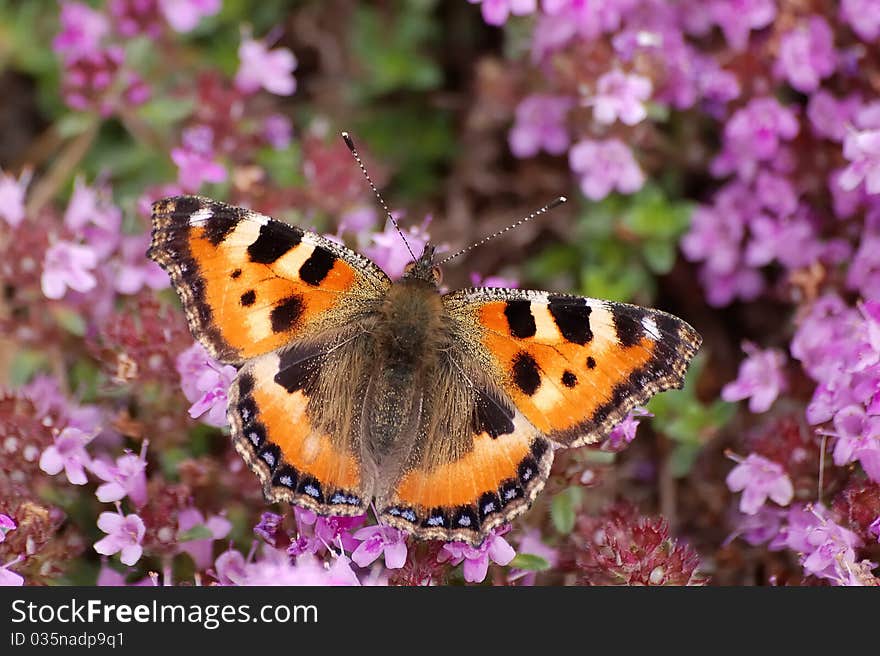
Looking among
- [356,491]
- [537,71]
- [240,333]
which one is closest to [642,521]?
[356,491]

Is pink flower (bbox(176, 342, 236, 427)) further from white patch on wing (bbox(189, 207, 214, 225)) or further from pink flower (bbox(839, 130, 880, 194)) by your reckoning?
pink flower (bbox(839, 130, 880, 194))

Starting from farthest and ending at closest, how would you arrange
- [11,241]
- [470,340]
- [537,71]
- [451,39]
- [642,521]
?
[451,39] < [537,71] < [11,241] < [642,521] < [470,340]

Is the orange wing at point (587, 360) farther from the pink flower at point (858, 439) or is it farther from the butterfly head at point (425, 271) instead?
the pink flower at point (858, 439)

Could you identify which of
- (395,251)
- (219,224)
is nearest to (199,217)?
(219,224)

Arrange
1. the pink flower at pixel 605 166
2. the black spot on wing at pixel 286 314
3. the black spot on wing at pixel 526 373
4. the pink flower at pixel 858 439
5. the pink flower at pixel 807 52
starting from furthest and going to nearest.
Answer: the pink flower at pixel 605 166
the pink flower at pixel 807 52
the pink flower at pixel 858 439
the black spot on wing at pixel 286 314
the black spot on wing at pixel 526 373

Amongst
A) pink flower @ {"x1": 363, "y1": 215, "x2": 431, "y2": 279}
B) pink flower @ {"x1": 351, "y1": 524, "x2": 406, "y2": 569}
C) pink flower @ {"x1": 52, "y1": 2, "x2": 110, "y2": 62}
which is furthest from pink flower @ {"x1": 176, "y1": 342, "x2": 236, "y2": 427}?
pink flower @ {"x1": 52, "y1": 2, "x2": 110, "y2": 62}

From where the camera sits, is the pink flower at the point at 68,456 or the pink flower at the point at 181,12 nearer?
the pink flower at the point at 68,456

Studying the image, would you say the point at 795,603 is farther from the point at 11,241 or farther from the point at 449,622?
the point at 11,241

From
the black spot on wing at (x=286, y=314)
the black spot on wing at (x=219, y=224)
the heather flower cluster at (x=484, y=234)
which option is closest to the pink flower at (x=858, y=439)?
the heather flower cluster at (x=484, y=234)
